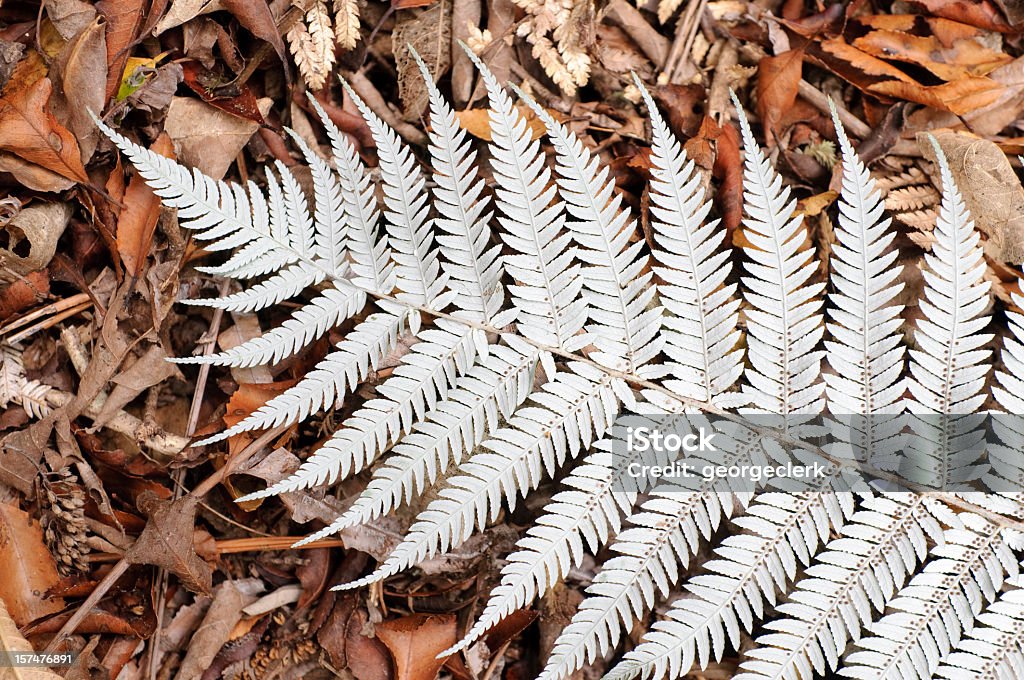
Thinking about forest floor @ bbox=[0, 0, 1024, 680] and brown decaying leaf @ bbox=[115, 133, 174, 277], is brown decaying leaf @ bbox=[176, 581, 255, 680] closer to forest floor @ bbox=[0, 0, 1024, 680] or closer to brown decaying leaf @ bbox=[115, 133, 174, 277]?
forest floor @ bbox=[0, 0, 1024, 680]

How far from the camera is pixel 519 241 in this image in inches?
85.3

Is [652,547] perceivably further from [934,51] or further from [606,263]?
[934,51]

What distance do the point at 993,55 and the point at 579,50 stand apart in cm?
157

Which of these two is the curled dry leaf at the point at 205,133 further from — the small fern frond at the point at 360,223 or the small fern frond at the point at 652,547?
the small fern frond at the point at 652,547

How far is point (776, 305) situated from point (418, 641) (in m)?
1.59

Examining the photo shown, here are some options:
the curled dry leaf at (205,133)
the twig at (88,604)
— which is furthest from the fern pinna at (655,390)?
the twig at (88,604)

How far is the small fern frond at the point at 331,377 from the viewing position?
82.8 inches

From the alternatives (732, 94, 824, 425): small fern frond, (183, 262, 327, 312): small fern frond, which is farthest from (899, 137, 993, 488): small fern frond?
(183, 262, 327, 312): small fern frond

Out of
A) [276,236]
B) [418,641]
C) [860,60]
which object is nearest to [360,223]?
[276,236]

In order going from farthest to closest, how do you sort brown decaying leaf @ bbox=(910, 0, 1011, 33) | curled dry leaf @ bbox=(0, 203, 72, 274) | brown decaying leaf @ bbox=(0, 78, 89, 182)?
1. brown decaying leaf @ bbox=(910, 0, 1011, 33)
2. curled dry leaf @ bbox=(0, 203, 72, 274)
3. brown decaying leaf @ bbox=(0, 78, 89, 182)

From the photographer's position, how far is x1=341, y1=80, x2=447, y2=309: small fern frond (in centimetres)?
218

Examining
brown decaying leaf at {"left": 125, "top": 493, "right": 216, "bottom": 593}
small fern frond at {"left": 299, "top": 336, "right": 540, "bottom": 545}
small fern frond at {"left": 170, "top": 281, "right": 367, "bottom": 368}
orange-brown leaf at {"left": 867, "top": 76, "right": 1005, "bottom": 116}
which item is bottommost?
brown decaying leaf at {"left": 125, "top": 493, "right": 216, "bottom": 593}

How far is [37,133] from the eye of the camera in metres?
2.34

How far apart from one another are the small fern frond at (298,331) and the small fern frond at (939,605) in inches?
67.5
